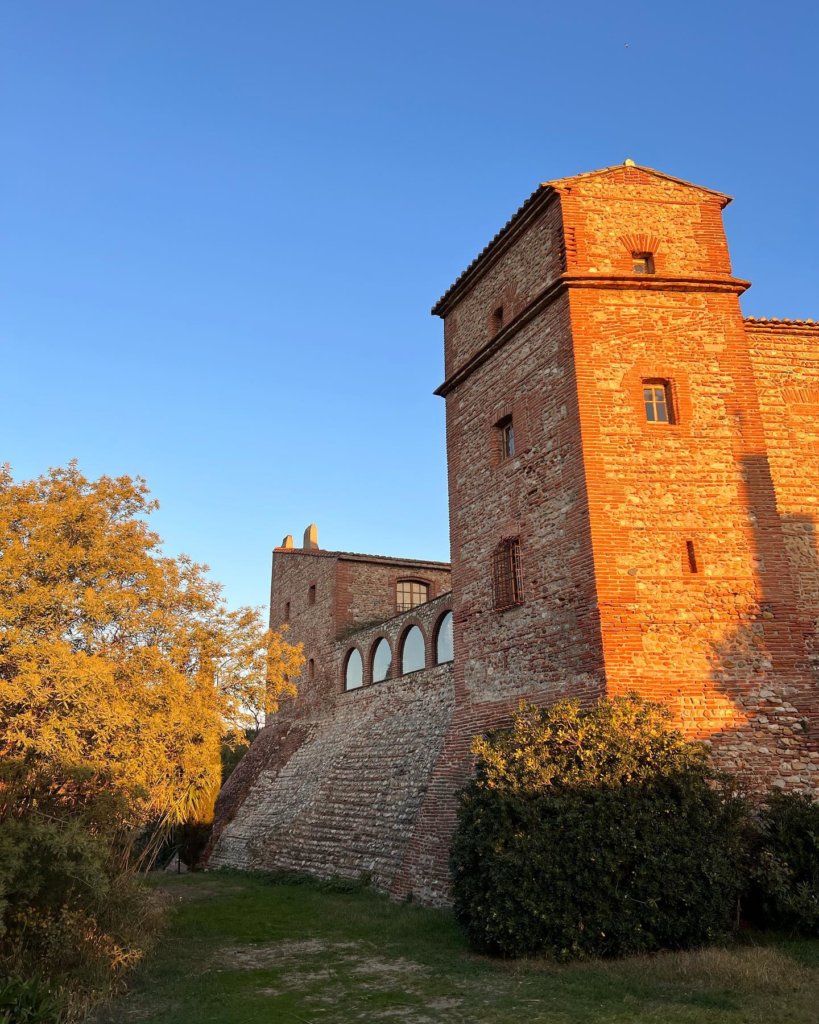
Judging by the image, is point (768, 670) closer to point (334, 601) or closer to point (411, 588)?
point (334, 601)

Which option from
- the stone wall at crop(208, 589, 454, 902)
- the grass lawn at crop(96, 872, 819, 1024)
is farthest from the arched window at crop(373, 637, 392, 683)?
the grass lawn at crop(96, 872, 819, 1024)

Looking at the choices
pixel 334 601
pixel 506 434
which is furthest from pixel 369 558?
pixel 506 434

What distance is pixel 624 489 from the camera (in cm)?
1130

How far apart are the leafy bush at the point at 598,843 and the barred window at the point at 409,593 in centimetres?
1675

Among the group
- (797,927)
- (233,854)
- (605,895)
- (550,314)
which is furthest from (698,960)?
(233,854)

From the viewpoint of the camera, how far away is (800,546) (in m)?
11.9

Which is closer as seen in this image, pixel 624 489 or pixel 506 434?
pixel 624 489

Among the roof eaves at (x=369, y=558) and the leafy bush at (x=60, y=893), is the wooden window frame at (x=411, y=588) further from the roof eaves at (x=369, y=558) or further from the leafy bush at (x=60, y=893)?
the leafy bush at (x=60, y=893)

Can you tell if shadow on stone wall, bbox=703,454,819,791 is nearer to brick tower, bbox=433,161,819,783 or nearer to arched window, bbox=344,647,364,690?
brick tower, bbox=433,161,819,783

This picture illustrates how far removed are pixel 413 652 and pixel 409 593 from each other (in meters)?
6.92

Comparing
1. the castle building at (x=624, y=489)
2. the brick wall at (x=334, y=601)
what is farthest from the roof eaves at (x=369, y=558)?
the castle building at (x=624, y=489)

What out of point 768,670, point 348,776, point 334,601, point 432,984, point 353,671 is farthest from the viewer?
point 334,601

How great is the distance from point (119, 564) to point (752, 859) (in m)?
A: 10.6

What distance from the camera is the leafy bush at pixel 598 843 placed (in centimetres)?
843
